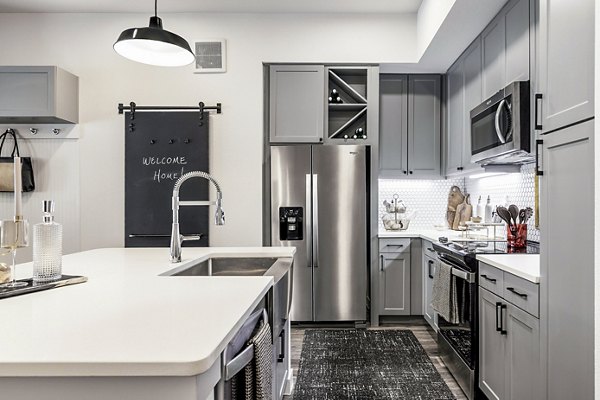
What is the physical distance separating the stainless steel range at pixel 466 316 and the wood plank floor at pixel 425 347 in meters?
0.05

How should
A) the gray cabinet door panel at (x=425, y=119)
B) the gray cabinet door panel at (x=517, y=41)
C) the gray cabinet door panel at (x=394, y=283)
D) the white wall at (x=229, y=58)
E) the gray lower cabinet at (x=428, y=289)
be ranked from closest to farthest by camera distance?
the gray cabinet door panel at (x=517, y=41), the gray lower cabinet at (x=428, y=289), the white wall at (x=229, y=58), the gray cabinet door panel at (x=394, y=283), the gray cabinet door panel at (x=425, y=119)

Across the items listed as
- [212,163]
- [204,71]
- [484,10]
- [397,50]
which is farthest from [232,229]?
[484,10]

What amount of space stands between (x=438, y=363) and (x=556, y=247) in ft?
6.12

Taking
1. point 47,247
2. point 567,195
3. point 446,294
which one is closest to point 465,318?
point 446,294

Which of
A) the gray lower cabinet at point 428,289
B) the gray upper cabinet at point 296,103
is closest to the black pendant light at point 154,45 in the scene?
the gray upper cabinet at point 296,103

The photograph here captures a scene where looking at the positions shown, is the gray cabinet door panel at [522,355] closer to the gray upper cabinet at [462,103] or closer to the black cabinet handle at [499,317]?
the black cabinet handle at [499,317]

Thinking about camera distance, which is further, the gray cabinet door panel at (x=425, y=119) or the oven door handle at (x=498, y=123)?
the gray cabinet door panel at (x=425, y=119)

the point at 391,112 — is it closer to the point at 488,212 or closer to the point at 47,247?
the point at 488,212

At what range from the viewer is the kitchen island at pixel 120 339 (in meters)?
0.82

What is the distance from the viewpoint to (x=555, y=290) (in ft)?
5.76

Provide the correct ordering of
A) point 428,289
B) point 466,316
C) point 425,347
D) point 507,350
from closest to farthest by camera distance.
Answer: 1. point 507,350
2. point 466,316
3. point 425,347
4. point 428,289

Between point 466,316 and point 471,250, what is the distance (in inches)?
16.0

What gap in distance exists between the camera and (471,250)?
9.24ft

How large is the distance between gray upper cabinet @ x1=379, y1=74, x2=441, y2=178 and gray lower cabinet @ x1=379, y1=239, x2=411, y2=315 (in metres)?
0.89
